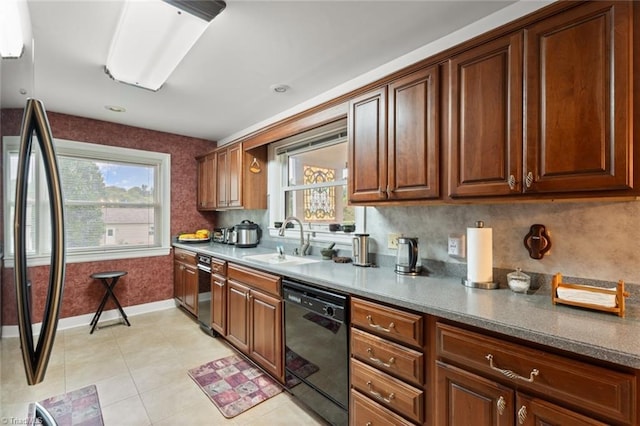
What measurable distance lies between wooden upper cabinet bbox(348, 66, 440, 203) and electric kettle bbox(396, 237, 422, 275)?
329mm

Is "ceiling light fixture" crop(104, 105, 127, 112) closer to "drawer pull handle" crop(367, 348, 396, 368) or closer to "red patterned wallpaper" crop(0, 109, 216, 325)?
"red patterned wallpaper" crop(0, 109, 216, 325)

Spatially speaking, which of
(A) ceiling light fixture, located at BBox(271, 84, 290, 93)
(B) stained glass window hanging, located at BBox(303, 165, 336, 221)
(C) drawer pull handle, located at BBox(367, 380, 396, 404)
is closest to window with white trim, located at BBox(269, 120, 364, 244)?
(B) stained glass window hanging, located at BBox(303, 165, 336, 221)

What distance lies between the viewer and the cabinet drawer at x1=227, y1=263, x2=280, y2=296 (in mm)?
2206

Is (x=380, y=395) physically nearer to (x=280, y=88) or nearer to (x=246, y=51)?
(x=246, y=51)

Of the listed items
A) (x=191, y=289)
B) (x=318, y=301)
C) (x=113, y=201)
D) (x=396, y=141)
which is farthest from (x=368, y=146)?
(x=113, y=201)

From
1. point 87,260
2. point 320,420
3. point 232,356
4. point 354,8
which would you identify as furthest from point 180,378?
point 354,8

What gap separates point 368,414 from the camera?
1549mm

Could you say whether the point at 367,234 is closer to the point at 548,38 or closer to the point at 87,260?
the point at 548,38

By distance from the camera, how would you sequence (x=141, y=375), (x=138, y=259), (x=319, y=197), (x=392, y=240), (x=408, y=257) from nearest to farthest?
(x=408, y=257) → (x=392, y=240) → (x=141, y=375) → (x=319, y=197) → (x=138, y=259)

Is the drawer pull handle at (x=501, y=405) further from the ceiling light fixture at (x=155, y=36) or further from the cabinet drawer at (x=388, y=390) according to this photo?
the ceiling light fixture at (x=155, y=36)

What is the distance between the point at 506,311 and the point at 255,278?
5.80 ft

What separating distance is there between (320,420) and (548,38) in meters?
2.41

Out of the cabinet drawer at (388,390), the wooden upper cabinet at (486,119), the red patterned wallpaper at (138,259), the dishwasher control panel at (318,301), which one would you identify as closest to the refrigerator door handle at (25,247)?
the dishwasher control panel at (318,301)

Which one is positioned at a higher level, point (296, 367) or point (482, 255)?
point (482, 255)
